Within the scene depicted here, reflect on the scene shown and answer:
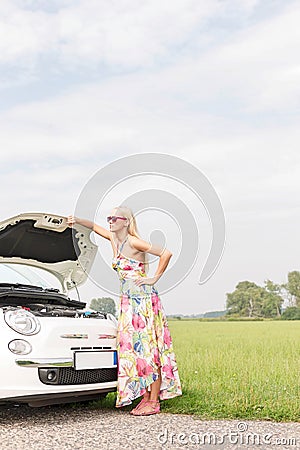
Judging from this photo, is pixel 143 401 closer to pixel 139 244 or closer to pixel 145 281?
pixel 145 281

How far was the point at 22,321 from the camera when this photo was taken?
5.39 meters

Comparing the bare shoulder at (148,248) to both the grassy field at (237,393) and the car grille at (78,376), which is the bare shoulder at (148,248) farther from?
the grassy field at (237,393)

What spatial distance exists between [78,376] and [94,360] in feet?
0.69

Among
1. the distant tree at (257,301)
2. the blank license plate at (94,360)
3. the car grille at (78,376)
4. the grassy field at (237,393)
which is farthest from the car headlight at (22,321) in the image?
the distant tree at (257,301)

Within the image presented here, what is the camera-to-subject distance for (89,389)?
568 cm

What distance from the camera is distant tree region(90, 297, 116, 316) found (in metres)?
6.54

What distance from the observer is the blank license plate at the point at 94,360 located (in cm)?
559

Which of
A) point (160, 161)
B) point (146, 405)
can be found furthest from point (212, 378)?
point (160, 161)

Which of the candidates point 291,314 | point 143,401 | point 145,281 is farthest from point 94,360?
point 291,314

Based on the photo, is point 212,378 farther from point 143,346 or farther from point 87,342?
point 87,342

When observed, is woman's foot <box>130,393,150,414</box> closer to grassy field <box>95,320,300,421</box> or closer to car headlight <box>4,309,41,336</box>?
grassy field <box>95,320,300,421</box>

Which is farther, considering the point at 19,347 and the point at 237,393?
the point at 237,393

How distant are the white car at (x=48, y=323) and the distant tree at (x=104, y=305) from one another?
0.53 feet

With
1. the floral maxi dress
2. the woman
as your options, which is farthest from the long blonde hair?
the floral maxi dress
